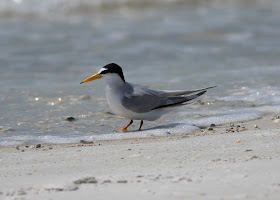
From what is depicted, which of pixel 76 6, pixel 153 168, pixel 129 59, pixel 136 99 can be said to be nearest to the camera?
pixel 153 168

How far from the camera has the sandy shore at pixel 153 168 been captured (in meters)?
3.15

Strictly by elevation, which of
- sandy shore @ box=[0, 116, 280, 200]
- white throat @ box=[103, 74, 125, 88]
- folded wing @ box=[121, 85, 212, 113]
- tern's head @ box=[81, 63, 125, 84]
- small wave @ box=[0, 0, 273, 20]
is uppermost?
small wave @ box=[0, 0, 273, 20]

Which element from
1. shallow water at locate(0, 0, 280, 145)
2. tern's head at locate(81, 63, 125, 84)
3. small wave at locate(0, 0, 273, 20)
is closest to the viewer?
tern's head at locate(81, 63, 125, 84)

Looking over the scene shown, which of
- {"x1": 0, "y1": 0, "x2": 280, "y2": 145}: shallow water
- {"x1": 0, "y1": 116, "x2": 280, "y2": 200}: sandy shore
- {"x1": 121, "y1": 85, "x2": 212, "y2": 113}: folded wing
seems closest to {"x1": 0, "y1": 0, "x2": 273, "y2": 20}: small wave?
{"x1": 0, "y1": 0, "x2": 280, "y2": 145}: shallow water

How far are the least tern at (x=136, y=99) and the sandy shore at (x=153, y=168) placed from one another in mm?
495

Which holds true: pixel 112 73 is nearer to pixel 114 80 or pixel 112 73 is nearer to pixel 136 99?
pixel 114 80

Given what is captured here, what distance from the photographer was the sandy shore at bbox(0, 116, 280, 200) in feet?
10.3

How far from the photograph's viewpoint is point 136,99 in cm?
539

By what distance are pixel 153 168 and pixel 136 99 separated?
5.84 ft


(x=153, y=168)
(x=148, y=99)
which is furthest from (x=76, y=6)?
(x=153, y=168)

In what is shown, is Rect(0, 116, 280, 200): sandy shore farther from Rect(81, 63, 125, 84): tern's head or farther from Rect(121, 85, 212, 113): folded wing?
Rect(81, 63, 125, 84): tern's head

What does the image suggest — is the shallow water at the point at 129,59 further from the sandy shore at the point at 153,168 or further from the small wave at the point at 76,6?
the sandy shore at the point at 153,168

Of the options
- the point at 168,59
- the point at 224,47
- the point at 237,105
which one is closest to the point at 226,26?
the point at 224,47

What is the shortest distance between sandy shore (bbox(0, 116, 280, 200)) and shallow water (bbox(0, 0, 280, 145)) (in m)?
0.57
